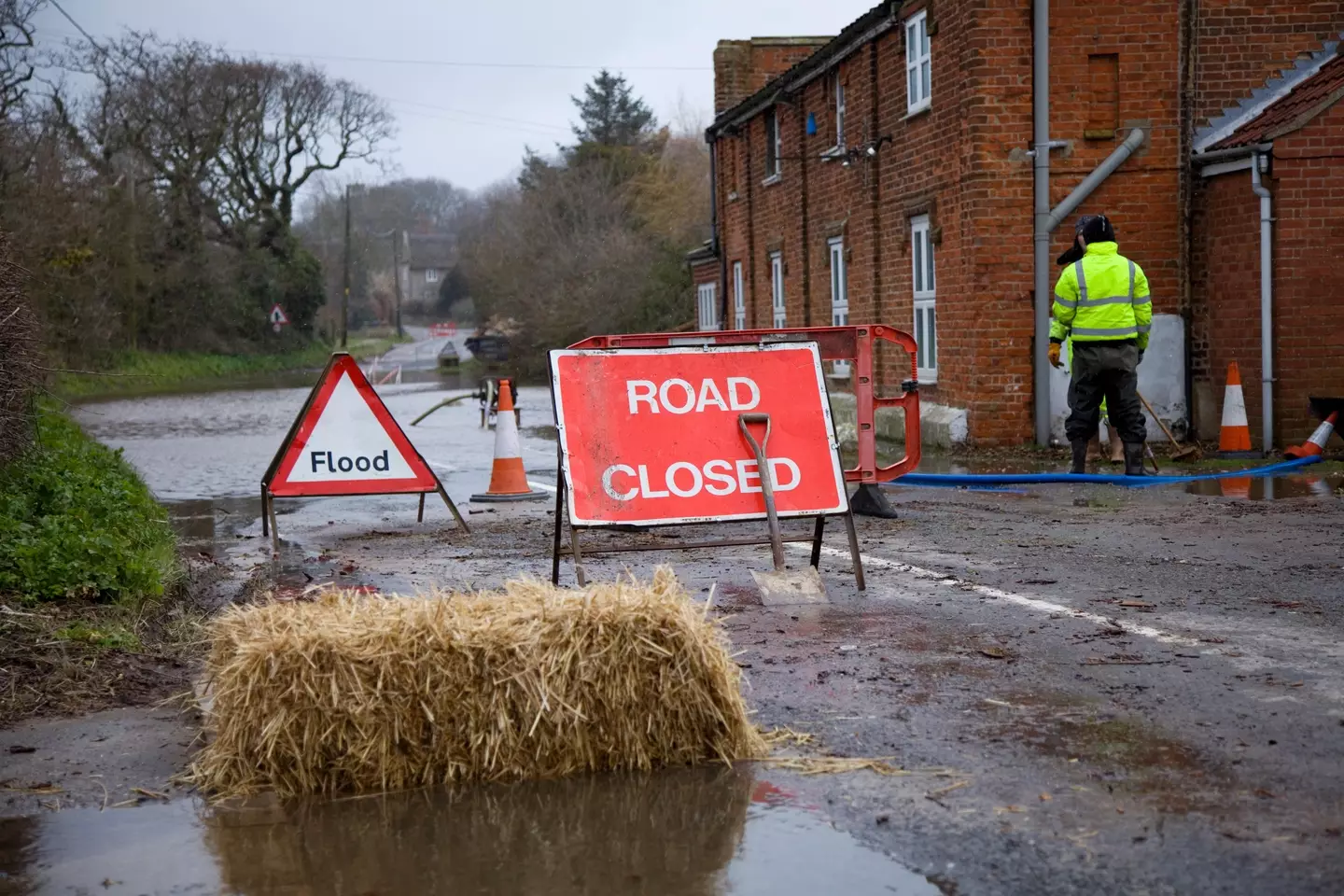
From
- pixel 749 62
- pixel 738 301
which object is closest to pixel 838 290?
pixel 738 301

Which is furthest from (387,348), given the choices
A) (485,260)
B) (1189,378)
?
(1189,378)

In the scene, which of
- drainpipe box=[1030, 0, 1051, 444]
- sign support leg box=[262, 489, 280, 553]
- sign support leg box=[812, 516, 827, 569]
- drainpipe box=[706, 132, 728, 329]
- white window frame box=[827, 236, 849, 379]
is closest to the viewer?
sign support leg box=[812, 516, 827, 569]

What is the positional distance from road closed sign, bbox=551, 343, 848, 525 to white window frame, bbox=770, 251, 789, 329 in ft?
60.4

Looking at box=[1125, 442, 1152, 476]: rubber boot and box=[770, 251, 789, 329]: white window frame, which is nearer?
box=[1125, 442, 1152, 476]: rubber boot

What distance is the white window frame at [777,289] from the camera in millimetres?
26688

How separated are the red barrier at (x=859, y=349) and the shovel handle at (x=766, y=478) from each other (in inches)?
51.9

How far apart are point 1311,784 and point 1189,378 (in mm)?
12556

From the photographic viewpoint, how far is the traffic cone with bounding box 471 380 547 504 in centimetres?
1302

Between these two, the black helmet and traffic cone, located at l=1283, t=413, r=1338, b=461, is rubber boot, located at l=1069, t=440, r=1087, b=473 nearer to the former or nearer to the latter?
the black helmet

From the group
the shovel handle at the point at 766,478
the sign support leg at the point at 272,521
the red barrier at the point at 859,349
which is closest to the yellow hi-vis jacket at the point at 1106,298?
the red barrier at the point at 859,349

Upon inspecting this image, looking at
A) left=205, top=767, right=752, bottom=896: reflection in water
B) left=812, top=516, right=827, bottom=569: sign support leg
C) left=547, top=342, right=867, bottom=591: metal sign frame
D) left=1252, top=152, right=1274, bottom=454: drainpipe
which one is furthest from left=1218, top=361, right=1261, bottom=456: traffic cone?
left=205, top=767, right=752, bottom=896: reflection in water

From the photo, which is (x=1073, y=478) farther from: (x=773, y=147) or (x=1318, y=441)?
(x=773, y=147)

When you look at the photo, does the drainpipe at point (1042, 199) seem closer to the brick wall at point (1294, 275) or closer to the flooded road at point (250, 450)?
the brick wall at point (1294, 275)

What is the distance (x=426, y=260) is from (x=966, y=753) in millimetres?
160161
